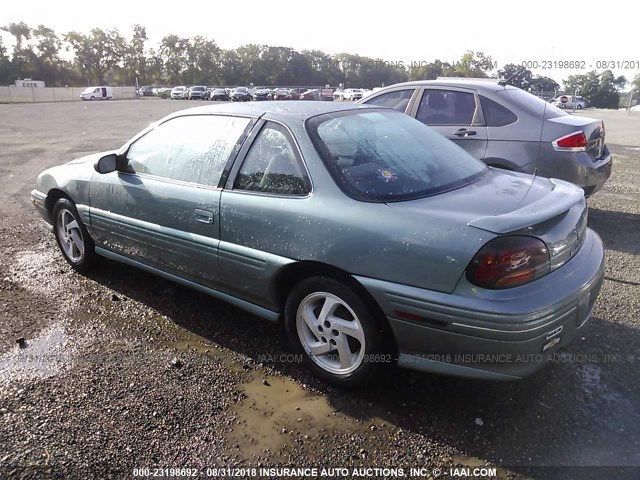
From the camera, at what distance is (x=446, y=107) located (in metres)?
6.12

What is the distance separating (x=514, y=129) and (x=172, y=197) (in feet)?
12.8

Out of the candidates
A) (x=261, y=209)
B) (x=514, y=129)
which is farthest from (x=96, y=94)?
(x=261, y=209)

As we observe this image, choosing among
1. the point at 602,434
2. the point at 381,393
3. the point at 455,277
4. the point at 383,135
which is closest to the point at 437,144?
the point at 383,135

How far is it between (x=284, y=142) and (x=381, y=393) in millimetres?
1581

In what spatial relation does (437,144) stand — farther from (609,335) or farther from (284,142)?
(609,335)

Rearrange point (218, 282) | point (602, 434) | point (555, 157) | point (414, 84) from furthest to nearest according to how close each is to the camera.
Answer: point (414, 84)
point (555, 157)
point (218, 282)
point (602, 434)

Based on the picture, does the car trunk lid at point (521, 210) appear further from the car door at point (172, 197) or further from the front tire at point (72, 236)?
the front tire at point (72, 236)

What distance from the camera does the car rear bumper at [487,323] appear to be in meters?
2.32

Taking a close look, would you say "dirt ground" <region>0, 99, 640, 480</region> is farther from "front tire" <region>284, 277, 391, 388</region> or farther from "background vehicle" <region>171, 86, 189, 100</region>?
"background vehicle" <region>171, 86, 189, 100</region>

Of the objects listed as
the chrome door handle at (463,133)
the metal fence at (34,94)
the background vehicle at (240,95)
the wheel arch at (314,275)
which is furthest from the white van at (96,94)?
the wheel arch at (314,275)

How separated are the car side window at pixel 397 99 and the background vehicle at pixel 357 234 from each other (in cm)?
291

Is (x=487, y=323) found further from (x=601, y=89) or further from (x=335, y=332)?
(x=601, y=89)

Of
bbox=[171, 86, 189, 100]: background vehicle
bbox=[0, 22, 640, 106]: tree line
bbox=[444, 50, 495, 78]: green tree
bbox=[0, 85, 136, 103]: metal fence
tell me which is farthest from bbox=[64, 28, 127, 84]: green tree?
bbox=[444, 50, 495, 78]: green tree

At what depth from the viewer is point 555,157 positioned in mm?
5441
